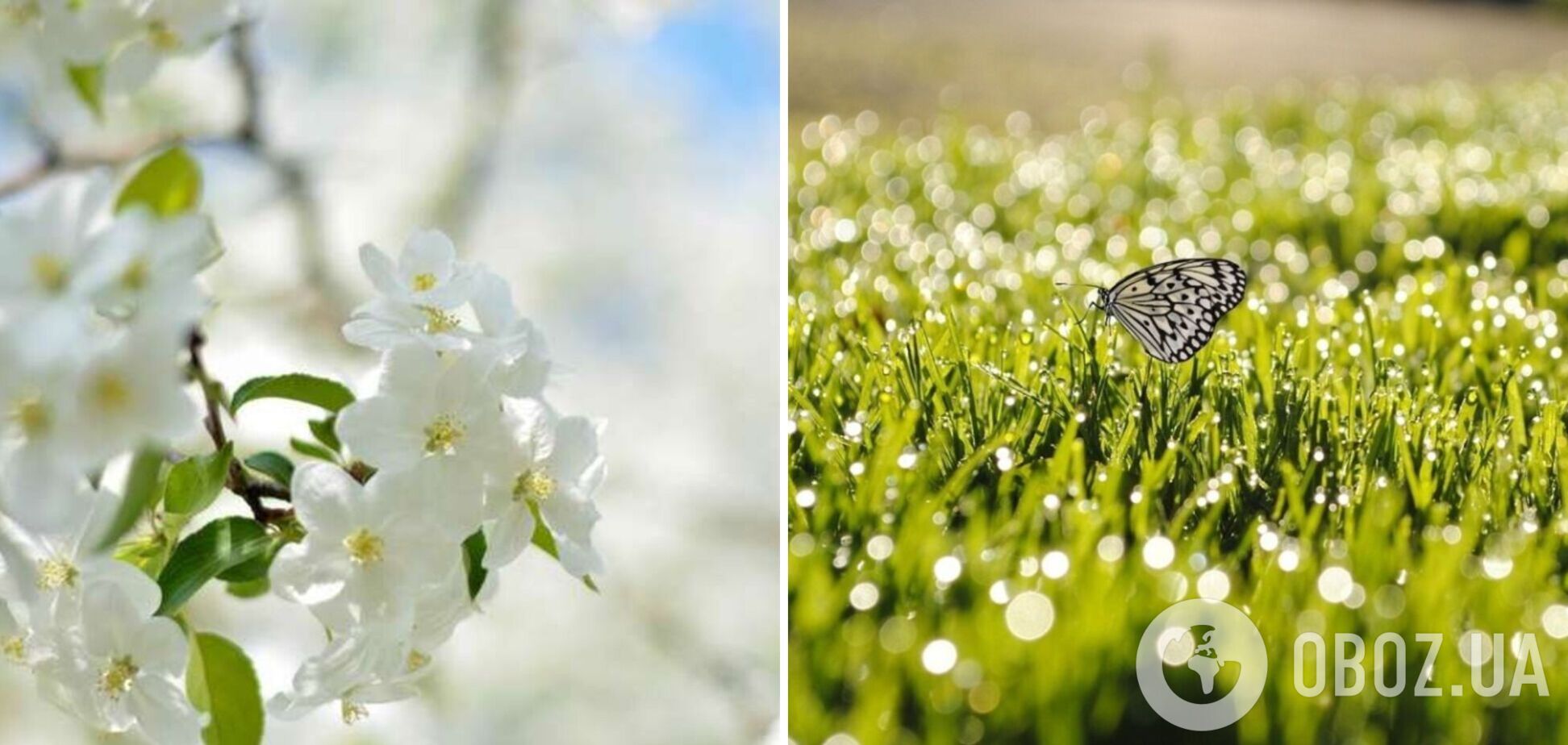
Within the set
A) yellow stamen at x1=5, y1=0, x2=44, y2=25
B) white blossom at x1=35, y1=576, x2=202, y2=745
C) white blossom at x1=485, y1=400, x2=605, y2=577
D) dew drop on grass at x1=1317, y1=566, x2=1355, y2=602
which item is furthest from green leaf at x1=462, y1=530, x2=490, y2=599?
dew drop on grass at x1=1317, y1=566, x2=1355, y2=602

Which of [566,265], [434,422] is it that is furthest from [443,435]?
[566,265]

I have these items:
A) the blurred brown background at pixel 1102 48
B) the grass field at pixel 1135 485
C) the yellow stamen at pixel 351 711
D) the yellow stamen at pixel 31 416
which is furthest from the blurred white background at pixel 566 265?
the yellow stamen at pixel 31 416

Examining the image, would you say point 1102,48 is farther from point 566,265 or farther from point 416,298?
point 416,298

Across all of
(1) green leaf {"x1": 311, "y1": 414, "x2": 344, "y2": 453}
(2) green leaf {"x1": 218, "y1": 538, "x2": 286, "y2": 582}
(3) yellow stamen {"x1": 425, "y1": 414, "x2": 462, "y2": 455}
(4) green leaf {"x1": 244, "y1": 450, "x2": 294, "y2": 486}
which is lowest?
(2) green leaf {"x1": 218, "y1": 538, "x2": 286, "y2": 582}

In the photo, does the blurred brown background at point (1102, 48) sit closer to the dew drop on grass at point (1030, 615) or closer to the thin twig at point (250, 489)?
the dew drop on grass at point (1030, 615)

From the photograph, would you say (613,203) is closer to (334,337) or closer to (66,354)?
(334,337)

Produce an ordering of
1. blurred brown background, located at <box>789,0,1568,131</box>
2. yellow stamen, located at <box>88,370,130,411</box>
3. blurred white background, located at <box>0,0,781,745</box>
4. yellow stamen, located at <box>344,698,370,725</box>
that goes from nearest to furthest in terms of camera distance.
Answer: yellow stamen, located at <box>88,370,130,411</box> → yellow stamen, located at <box>344,698,370,725</box> → blurred brown background, located at <box>789,0,1568,131</box> → blurred white background, located at <box>0,0,781,745</box>

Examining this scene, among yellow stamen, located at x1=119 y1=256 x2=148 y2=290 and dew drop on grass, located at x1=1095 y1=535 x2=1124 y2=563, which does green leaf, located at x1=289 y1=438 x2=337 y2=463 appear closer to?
yellow stamen, located at x1=119 y1=256 x2=148 y2=290
